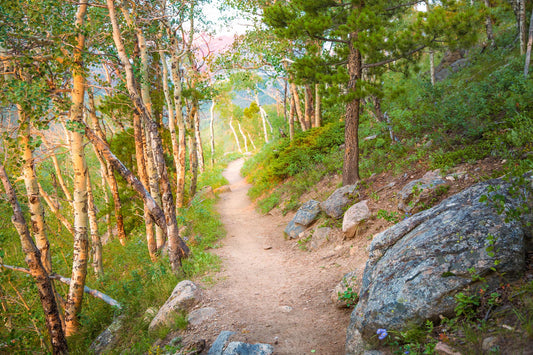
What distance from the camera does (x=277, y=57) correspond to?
14242mm

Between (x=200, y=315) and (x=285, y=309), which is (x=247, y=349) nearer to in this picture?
(x=285, y=309)

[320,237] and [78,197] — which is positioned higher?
[78,197]

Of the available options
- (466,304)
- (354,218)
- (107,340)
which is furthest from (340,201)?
(107,340)

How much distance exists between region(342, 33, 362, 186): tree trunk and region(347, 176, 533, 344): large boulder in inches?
203

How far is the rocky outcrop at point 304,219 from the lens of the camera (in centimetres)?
938

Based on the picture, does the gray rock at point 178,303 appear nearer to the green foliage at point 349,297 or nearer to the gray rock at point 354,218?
the green foliage at point 349,297

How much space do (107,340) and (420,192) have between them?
7.31 metres

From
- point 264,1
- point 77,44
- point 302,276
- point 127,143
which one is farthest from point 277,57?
point 302,276

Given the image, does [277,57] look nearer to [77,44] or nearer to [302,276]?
[77,44]

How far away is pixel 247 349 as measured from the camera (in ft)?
12.6

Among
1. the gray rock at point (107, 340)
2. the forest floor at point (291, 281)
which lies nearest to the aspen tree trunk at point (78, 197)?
the gray rock at point (107, 340)

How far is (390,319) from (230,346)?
6.83 feet

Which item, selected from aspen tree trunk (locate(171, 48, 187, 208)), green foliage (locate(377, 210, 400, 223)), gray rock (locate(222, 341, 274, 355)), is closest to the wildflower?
gray rock (locate(222, 341, 274, 355))

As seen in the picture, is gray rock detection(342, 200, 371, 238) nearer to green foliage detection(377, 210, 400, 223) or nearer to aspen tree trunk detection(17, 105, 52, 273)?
green foliage detection(377, 210, 400, 223)
